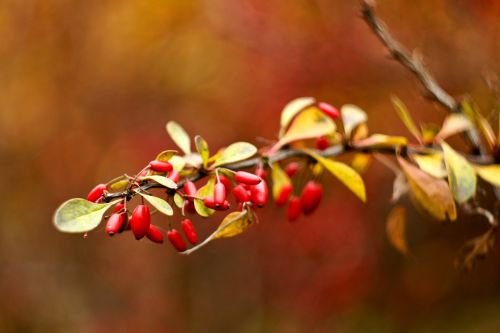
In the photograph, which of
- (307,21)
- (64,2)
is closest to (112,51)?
(64,2)

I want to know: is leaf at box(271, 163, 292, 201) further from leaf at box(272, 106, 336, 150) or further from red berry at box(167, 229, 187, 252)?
red berry at box(167, 229, 187, 252)

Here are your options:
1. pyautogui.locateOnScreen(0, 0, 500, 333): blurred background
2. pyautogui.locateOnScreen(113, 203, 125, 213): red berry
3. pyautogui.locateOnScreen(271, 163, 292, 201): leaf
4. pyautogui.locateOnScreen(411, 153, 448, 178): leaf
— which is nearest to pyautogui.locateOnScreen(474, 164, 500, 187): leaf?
pyautogui.locateOnScreen(411, 153, 448, 178): leaf

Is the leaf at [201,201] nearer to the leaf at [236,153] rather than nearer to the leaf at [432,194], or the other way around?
the leaf at [236,153]

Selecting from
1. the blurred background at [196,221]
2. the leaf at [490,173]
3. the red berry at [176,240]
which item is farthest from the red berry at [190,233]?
the blurred background at [196,221]

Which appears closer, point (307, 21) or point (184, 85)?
point (307, 21)

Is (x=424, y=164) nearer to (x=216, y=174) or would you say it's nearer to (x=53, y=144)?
(x=216, y=174)

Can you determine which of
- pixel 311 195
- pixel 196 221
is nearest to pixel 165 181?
pixel 311 195

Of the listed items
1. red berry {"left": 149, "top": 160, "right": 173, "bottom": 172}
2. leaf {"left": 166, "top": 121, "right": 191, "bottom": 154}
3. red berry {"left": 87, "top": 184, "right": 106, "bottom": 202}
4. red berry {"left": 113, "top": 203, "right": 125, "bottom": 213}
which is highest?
leaf {"left": 166, "top": 121, "right": 191, "bottom": 154}
